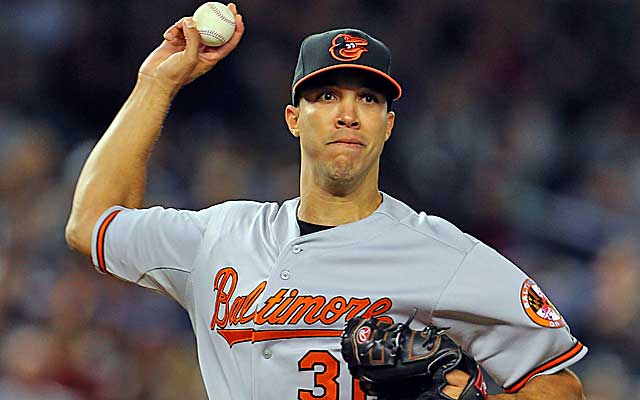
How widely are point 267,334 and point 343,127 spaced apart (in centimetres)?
48

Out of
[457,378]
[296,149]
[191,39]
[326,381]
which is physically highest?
[191,39]

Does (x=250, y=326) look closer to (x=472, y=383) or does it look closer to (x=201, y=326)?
(x=201, y=326)

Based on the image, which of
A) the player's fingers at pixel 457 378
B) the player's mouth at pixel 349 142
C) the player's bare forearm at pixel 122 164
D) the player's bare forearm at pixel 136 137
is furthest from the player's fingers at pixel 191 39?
the player's fingers at pixel 457 378

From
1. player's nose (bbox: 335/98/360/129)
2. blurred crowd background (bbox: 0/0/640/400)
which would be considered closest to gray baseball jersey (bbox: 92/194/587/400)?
player's nose (bbox: 335/98/360/129)

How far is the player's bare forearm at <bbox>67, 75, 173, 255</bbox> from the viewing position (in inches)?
106

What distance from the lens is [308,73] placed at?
2.53 m

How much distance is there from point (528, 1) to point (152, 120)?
552 centimetres

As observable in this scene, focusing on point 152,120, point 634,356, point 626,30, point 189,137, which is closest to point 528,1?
point 626,30

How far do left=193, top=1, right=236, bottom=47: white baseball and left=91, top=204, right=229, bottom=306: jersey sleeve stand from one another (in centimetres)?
42

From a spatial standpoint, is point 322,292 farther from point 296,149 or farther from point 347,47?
point 296,149

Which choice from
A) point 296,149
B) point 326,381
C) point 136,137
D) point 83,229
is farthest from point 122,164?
point 296,149

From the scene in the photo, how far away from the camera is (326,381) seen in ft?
7.71

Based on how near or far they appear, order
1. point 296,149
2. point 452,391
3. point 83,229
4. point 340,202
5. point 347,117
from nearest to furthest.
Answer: point 452,391 → point 347,117 → point 340,202 → point 83,229 → point 296,149

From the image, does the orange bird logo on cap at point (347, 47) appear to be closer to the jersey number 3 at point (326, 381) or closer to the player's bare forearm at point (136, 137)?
the player's bare forearm at point (136, 137)
